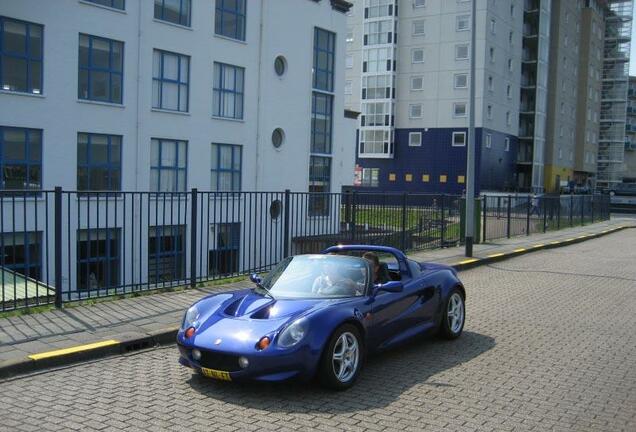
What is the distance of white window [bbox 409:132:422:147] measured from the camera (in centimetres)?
6088

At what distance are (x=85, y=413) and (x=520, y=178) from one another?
222ft

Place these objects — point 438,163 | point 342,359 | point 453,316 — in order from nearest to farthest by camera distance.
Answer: point 342,359
point 453,316
point 438,163

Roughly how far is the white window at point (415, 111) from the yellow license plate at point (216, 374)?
57566mm

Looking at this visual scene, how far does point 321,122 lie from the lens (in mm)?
39188

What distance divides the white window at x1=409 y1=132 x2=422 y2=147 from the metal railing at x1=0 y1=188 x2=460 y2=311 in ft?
140

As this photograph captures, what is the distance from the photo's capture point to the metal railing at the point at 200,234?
887cm

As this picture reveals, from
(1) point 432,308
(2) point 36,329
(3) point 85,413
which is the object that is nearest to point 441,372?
(1) point 432,308

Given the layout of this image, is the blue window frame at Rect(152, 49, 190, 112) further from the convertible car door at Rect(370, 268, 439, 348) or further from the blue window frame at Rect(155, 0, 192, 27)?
the convertible car door at Rect(370, 268, 439, 348)

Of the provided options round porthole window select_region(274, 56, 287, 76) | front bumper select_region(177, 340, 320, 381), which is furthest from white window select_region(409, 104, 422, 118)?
front bumper select_region(177, 340, 320, 381)

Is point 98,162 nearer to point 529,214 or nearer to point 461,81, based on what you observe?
point 529,214

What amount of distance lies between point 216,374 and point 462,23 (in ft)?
191

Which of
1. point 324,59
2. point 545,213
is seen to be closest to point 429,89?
point 324,59

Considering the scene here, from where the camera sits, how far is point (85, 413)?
505cm

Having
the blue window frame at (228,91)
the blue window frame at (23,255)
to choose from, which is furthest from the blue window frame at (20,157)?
the blue window frame at (228,91)
